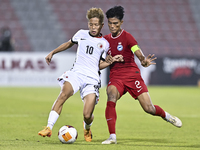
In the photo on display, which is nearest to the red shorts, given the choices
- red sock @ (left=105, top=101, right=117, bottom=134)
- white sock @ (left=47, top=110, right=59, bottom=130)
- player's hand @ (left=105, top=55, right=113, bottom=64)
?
player's hand @ (left=105, top=55, right=113, bottom=64)

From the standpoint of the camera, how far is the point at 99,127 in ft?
26.7

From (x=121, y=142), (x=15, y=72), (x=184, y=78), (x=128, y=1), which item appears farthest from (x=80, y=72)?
(x=128, y=1)

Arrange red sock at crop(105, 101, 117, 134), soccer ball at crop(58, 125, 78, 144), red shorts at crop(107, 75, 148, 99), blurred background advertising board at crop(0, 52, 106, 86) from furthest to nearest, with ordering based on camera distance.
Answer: blurred background advertising board at crop(0, 52, 106, 86) < red shorts at crop(107, 75, 148, 99) < red sock at crop(105, 101, 117, 134) < soccer ball at crop(58, 125, 78, 144)

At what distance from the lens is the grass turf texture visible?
581 centimetres

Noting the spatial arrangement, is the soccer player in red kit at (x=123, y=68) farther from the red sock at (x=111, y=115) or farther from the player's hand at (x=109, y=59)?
the player's hand at (x=109, y=59)

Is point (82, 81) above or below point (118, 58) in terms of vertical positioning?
below

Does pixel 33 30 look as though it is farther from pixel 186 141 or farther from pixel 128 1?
pixel 186 141

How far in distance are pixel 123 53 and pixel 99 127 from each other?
2132 mm

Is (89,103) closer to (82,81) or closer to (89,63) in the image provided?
(82,81)

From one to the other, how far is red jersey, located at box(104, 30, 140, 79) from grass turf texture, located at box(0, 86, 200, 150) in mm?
1043

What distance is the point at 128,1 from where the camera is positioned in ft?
87.8

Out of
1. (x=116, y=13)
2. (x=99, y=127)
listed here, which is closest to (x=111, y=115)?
(x=116, y=13)

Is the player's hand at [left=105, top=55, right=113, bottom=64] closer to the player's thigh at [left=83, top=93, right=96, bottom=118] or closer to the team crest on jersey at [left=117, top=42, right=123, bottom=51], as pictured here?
the team crest on jersey at [left=117, top=42, right=123, bottom=51]

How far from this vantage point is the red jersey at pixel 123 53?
253 inches
